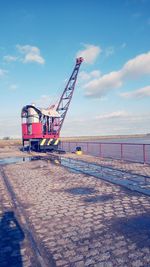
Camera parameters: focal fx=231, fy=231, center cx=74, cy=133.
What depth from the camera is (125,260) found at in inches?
128

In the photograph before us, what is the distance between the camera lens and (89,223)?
184 inches

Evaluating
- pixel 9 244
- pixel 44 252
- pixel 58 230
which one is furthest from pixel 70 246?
pixel 9 244

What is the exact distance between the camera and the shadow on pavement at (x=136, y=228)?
3.82 metres

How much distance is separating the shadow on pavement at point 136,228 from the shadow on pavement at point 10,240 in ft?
5.81

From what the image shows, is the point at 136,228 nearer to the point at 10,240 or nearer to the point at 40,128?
the point at 10,240

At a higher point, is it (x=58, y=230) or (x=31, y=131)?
(x=31, y=131)

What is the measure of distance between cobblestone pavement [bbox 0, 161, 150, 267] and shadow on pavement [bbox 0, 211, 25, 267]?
1.10ft

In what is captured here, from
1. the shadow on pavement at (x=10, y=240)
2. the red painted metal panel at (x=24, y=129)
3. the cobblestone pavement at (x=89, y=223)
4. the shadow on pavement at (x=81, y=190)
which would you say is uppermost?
the red painted metal panel at (x=24, y=129)

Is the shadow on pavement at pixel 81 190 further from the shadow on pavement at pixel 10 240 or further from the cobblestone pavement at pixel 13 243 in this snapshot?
the shadow on pavement at pixel 10 240

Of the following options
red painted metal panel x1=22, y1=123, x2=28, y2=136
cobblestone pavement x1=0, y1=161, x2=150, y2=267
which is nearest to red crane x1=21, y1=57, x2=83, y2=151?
red painted metal panel x1=22, y1=123, x2=28, y2=136

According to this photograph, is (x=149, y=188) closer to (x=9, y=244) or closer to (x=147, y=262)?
(x=147, y=262)

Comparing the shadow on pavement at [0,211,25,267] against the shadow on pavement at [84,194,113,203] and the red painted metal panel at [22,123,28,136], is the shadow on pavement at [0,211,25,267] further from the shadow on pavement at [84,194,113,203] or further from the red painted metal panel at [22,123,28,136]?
the red painted metal panel at [22,123,28,136]

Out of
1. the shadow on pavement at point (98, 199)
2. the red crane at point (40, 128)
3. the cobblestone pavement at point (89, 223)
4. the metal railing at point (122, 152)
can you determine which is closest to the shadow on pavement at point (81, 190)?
the cobblestone pavement at point (89, 223)

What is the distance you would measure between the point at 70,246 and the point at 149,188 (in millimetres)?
4525
